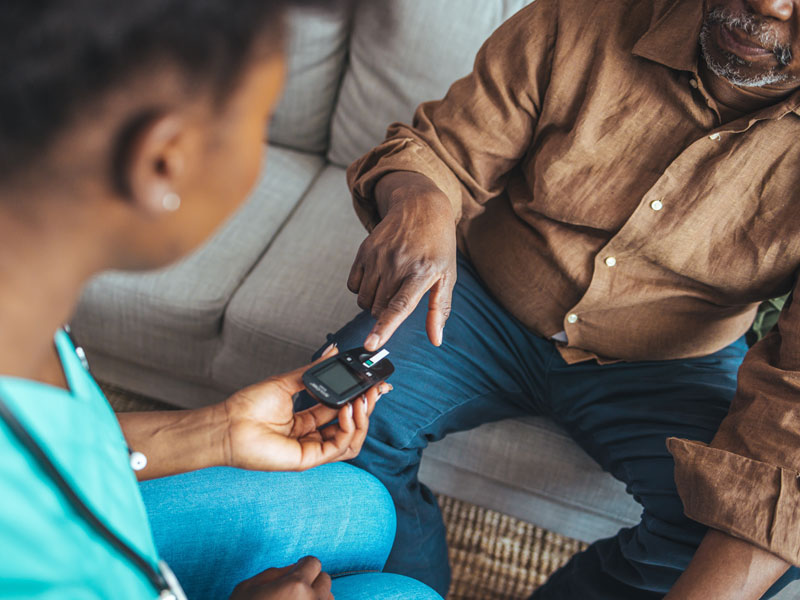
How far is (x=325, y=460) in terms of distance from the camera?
735 millimetres

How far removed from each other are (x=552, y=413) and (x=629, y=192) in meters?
0.37

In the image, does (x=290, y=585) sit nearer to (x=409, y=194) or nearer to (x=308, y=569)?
(x=308, y=569)

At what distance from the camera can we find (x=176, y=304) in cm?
121

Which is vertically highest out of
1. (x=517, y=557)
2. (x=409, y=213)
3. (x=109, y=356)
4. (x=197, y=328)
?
(x=409, y=213)

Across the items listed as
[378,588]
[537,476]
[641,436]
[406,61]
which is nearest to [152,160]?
[378,588]

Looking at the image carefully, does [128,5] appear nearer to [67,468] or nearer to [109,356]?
[67,468]

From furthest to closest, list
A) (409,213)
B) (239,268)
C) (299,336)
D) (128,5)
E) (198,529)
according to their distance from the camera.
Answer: (239,268)
(299,336)
(409,213)
(198,529)
(128,5)

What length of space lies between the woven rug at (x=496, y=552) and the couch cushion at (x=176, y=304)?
0.61m

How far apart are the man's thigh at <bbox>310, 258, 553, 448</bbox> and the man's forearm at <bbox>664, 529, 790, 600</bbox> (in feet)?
1.19

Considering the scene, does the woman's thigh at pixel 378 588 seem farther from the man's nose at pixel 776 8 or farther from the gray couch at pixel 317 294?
the man's nose at pixel 776 8

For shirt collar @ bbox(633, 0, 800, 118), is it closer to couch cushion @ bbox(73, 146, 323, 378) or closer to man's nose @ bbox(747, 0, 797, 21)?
man's nose @ bbox(747, 0, 797, 21)

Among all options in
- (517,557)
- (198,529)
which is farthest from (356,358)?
(517,557)

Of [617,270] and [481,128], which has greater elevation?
[481,128]

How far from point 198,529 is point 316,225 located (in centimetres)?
77
